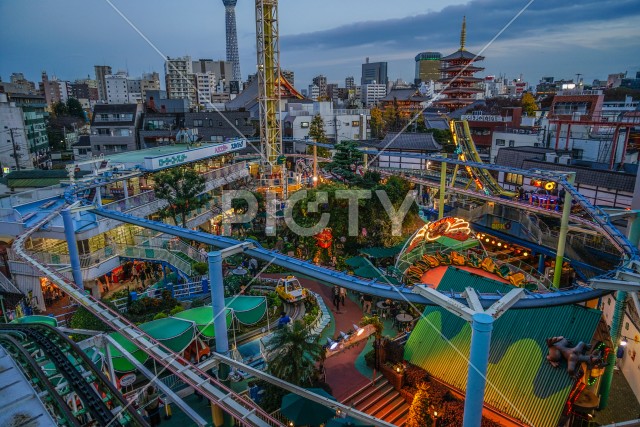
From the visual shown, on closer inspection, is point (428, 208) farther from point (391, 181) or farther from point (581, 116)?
point (581, 116)

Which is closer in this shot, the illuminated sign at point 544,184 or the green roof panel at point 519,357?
the green roof panel at point 519,357

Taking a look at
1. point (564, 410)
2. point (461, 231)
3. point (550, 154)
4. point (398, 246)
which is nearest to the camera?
point (564, 410)

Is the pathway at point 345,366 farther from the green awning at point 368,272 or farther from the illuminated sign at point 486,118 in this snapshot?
the illuminated sign at point 486,118

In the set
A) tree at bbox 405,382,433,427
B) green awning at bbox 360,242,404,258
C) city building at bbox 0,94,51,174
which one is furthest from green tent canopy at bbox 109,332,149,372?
city building at bbox 0,94,51,174

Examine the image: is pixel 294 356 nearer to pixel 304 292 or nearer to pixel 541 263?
pixel 304 292

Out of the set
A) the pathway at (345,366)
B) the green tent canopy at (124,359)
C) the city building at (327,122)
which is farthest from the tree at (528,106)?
the green tent canopy at (124,359)

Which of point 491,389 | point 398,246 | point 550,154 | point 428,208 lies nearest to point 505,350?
point 491,389

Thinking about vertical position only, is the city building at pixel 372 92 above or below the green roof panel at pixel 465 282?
above

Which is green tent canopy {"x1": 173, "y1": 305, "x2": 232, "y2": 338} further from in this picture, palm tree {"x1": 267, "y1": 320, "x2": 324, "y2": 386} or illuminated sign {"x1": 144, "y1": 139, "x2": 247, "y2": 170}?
illuminated sign {"x1": 144, "y1": 139, "x2": 247, "y2": 170}
